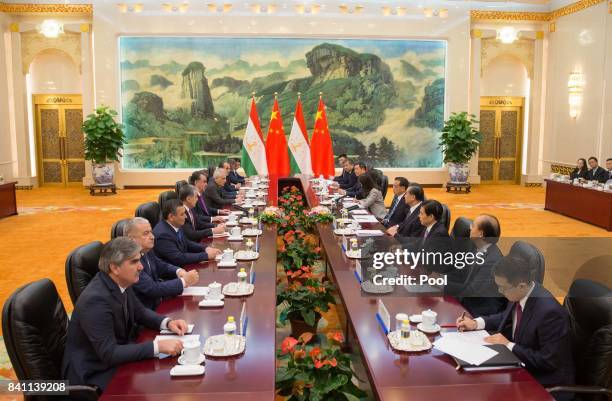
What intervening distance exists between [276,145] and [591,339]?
972 centimetres

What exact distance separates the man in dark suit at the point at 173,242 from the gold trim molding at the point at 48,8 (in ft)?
36.1

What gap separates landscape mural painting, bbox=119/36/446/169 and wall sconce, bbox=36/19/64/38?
4.88 feet

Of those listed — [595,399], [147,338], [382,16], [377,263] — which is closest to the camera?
[595,399]

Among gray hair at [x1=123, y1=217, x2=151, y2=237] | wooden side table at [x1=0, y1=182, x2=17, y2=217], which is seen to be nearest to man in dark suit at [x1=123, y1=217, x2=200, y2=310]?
gray hair at [x1=123, y1=217, x2=151, y2=237]

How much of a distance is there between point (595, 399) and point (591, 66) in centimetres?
1135

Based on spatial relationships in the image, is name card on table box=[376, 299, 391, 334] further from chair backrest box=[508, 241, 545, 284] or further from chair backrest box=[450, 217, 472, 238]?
chair backrest box=[450, 217, 472, 238]

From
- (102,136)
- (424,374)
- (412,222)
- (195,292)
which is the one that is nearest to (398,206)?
(412,222)

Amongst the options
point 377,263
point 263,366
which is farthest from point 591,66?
point 263,366

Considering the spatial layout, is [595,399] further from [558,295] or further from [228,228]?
[228,228]

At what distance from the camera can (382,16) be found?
13.7m

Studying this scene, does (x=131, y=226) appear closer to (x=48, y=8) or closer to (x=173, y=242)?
(x=173, y=242)

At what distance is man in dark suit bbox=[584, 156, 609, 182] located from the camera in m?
9.98

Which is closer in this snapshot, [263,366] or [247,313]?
[263,366]

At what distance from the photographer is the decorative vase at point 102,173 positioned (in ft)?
42.5
